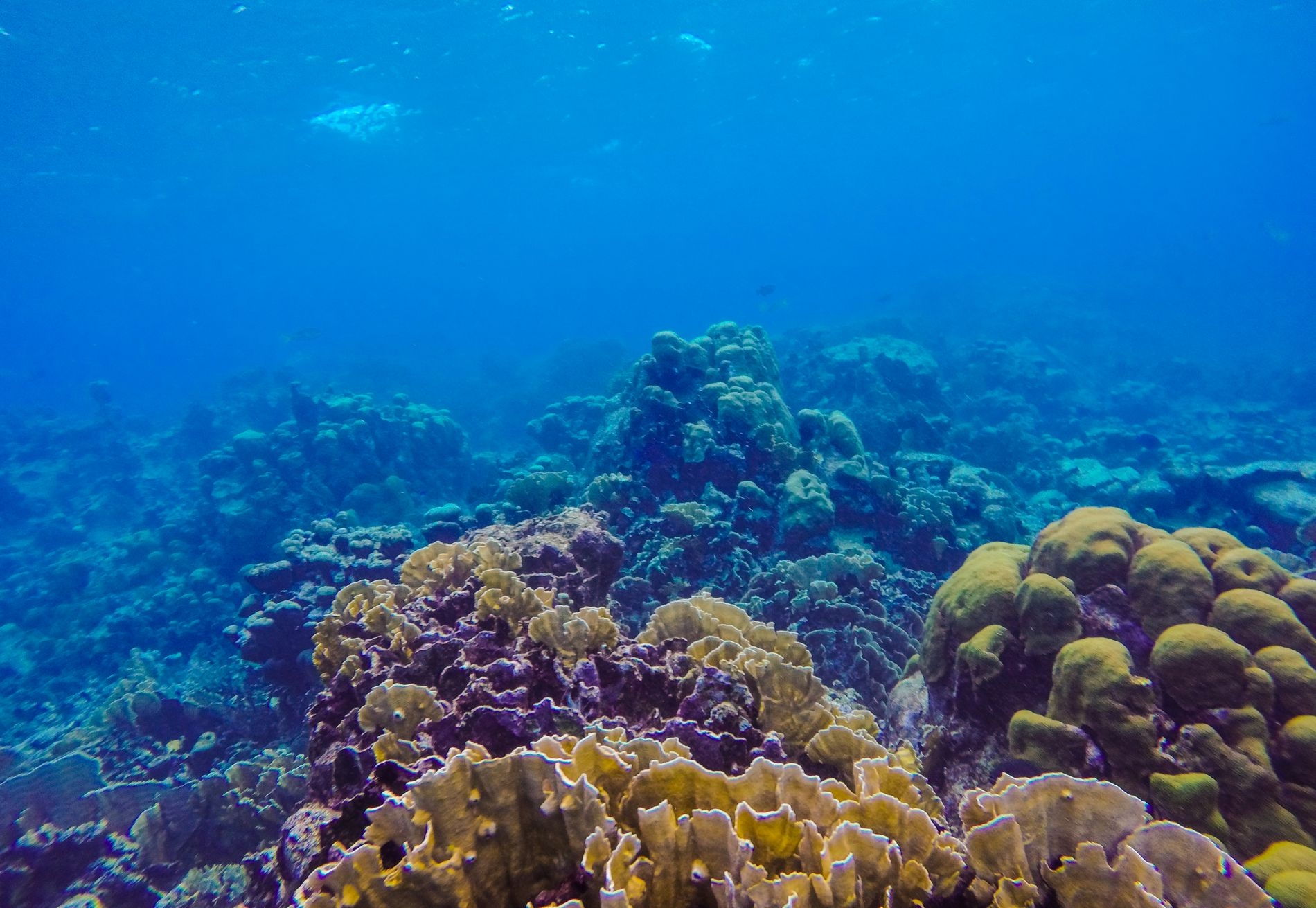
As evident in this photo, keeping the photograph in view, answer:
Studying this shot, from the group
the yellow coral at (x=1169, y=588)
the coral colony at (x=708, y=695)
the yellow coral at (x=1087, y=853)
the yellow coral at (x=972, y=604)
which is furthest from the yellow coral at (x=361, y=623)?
the yellow coral at (x=1169, y=588)

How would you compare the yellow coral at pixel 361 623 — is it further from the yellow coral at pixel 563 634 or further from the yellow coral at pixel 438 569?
the yellow coral at pixel 563 634

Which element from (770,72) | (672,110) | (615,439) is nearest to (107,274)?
(672,110)

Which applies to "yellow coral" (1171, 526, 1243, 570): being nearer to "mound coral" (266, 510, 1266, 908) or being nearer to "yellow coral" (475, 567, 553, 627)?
"mound coral" (266, 510, 1266, 908)

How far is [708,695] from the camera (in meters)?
3.53

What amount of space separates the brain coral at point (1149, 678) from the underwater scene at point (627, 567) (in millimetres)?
27

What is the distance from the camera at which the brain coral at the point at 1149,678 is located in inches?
135

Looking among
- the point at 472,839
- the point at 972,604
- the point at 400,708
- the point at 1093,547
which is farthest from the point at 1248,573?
the point at 400,708

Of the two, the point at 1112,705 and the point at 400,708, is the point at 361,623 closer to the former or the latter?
the point at 400,708

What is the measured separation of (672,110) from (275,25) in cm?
3390

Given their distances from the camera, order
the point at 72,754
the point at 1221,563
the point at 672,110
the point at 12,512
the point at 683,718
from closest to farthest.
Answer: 1. the point at 683,718
2. the point at 1221,563
3. the point at 72,754
4. the point at 12,512
5. the point at 672,110

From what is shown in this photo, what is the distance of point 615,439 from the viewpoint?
11844mm

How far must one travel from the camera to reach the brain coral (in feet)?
11.2

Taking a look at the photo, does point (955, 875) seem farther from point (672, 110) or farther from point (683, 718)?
point (672, 110)

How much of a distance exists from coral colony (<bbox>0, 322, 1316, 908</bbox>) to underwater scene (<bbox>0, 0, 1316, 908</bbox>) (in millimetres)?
27
